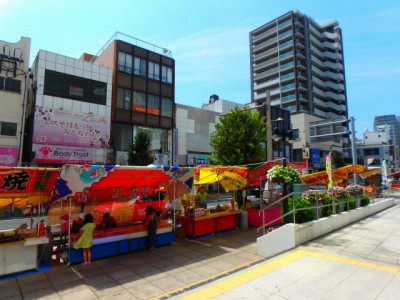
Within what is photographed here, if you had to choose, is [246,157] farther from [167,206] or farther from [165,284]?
[165,284]

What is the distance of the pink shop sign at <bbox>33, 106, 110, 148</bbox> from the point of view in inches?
930

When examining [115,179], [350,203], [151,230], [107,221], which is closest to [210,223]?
[151,230]

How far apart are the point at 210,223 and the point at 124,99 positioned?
68.8 feet

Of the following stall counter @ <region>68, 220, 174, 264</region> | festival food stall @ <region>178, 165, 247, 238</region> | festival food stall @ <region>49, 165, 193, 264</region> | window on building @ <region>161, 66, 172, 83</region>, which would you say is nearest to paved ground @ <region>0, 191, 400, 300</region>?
stall counter @ <region>68, 220, 174, 264</region>

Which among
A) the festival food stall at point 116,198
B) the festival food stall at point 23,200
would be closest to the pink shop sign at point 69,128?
the festival food stall at point 116,198

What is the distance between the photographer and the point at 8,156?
2198 centimetres

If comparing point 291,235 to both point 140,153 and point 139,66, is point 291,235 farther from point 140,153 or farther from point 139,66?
point 139,66

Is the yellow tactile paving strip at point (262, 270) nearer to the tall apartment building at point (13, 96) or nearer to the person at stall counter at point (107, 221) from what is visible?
the person at stall counter at point (107, 221)

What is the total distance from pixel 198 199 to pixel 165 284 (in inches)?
279

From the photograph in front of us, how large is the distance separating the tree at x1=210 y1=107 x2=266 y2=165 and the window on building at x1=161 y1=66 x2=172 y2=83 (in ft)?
59.5

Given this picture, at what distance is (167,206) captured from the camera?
1277 centimetres

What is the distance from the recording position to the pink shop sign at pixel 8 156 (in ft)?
71.4

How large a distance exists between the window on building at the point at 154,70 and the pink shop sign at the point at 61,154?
11.7 m

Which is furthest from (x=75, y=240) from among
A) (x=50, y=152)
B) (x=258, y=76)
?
(x=258, y=76)
